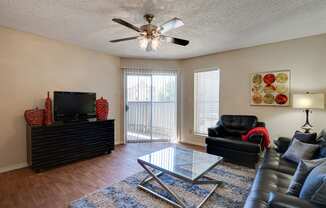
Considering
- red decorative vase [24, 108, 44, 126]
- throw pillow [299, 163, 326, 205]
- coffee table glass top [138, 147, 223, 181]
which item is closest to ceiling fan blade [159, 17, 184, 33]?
coffee table glass top [138, 147, 223, 181]

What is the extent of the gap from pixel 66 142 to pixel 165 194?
2220 mm

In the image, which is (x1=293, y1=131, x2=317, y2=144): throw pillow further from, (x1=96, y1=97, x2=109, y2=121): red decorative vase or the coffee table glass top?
(x1=96, y1=97, x2=109, y2=121): red decorative vase

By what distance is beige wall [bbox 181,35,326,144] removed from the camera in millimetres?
3184

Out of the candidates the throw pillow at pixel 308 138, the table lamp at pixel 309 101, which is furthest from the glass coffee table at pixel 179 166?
the table lamp at pixel 309 101

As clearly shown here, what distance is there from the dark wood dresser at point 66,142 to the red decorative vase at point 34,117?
11 centimetres

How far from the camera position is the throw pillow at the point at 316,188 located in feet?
3.62

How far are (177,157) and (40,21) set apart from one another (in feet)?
10.0

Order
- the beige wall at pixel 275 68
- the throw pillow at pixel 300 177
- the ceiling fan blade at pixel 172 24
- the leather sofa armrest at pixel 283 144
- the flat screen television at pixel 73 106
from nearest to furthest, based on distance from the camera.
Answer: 1. the throw pillow at pixel 300 177
2. the ceiling fan blade at pixel 172 24
3. the leather sofa armrest at pixel 283 144
4. the beige wall at pixel 275 68
5. the flat screen television at pixel 73 106

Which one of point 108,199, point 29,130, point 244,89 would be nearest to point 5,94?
point 29,130

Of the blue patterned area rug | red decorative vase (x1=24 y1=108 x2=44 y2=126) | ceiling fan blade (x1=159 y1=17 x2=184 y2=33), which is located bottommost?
the blue patterned area rug

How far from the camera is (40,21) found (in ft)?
8.74

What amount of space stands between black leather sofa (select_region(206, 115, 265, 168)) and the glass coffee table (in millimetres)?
931

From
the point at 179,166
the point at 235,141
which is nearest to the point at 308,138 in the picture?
the point at 235,141

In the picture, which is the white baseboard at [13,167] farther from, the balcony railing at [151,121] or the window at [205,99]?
the window at [205,99]
